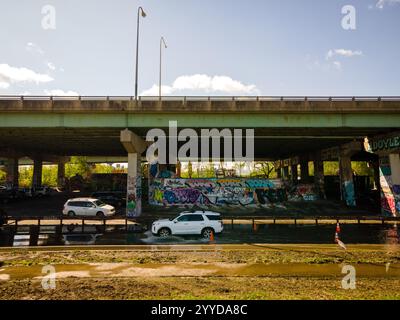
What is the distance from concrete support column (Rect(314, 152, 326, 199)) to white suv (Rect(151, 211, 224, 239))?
30411 millimetres

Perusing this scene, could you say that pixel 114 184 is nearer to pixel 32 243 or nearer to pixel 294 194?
pixel 294 194

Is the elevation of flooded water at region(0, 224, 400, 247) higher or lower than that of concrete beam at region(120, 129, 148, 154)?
lower

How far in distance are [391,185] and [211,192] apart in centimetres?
1974

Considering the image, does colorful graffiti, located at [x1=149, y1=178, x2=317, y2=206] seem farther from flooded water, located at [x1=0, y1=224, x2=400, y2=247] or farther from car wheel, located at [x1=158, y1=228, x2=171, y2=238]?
car wheel, located at [x1=158, y1=228, x2=171, y2=238]

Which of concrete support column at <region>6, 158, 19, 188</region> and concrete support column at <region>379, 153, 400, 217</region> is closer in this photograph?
concrete support column at <region>379, 153, 400, 217</region>

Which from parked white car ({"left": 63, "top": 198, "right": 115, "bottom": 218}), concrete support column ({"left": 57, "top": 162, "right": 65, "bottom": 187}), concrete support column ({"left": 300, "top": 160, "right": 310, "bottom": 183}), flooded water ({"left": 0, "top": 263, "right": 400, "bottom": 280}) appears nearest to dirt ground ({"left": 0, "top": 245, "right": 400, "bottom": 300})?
flooded water ({"left": 0, "top": 263, "right": 400, "bottom": 280})

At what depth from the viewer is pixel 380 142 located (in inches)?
1096

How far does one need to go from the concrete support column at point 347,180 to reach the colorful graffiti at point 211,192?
29.1 feet

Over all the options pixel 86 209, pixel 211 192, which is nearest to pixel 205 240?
pixel 86 209

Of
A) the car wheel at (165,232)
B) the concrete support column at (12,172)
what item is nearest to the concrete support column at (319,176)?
the car wheel at (165,232)

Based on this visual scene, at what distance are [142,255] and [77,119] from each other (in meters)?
15.9

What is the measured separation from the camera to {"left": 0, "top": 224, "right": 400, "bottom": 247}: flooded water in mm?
16094

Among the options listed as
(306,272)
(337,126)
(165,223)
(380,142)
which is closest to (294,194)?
(380,142)

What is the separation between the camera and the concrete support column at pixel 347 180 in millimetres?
34906
